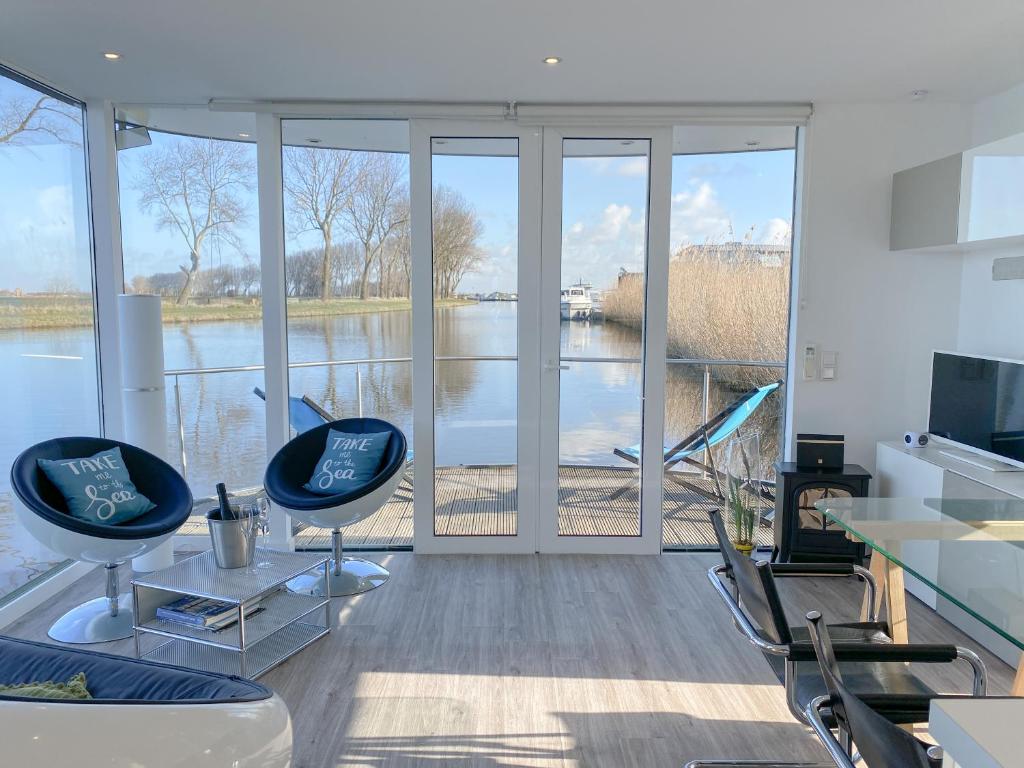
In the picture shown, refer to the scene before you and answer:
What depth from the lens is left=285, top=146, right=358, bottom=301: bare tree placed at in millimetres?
4555

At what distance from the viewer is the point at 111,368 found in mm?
4410

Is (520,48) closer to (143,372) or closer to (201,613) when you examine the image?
(143,372)

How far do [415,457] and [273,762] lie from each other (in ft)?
9.73

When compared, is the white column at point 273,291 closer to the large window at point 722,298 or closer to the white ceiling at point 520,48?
the white ceiling at point 520,48

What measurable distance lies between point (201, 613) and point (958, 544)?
272 centimetres

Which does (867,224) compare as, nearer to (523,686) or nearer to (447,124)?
(447,124)

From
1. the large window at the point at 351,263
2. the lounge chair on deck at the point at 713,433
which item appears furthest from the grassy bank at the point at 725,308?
the large window at the point at 351,263

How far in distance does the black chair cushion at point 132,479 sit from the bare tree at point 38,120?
1432 mm

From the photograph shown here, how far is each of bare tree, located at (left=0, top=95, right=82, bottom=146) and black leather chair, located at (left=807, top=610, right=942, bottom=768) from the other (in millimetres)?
3900

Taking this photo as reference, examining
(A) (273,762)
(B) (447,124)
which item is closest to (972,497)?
(A) (273,762)

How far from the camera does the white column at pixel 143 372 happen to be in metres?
3.84

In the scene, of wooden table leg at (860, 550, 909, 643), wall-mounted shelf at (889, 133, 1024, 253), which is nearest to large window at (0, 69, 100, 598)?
wooden table leg at (860, 550, 909, 643)

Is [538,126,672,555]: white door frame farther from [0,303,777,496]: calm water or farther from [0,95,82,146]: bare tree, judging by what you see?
[0,95,82,146]: bare tree

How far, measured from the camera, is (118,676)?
1.92 m
